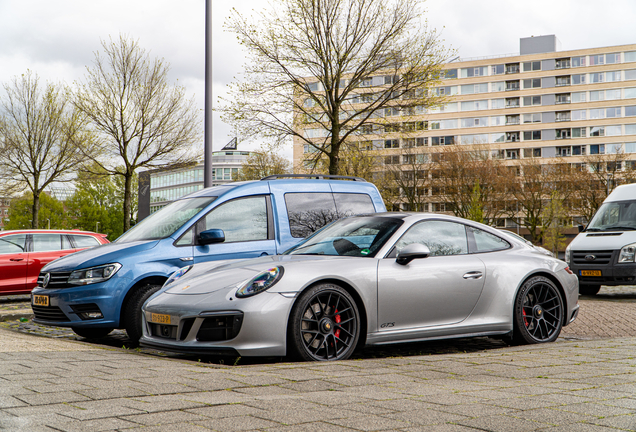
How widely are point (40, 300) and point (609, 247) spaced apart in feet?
36.7

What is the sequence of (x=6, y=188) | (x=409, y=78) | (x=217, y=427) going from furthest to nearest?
(x=6, y=188) → (x=409, y=78) → (x=217, y=427)

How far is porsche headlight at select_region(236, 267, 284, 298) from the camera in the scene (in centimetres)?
496

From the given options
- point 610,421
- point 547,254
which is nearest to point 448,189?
point 547,254

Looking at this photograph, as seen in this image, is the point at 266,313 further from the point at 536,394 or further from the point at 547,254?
the point at 547,254

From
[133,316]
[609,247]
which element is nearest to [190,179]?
[609,247]

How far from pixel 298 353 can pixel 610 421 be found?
2475mm

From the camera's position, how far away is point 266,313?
4832 mm

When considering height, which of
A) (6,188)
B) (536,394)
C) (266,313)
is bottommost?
(536,394)

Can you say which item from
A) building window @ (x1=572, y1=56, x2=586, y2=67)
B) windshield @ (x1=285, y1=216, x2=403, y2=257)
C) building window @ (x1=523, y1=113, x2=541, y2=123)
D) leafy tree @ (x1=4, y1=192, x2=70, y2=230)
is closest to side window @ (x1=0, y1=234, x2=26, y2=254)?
windshield @ (x1=285, y1=216, x2=403, y2=257)

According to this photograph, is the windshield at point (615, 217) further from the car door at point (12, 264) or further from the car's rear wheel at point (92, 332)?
the car door at point (12, 264)

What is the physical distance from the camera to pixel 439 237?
20.1 ft

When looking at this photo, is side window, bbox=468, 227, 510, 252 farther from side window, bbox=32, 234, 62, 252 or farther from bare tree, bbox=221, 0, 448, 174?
bare tree, bbox=221, 0, 448, 174

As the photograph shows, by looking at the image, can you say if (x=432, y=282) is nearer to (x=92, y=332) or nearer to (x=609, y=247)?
(x=92, y=332)

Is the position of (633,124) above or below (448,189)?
above
